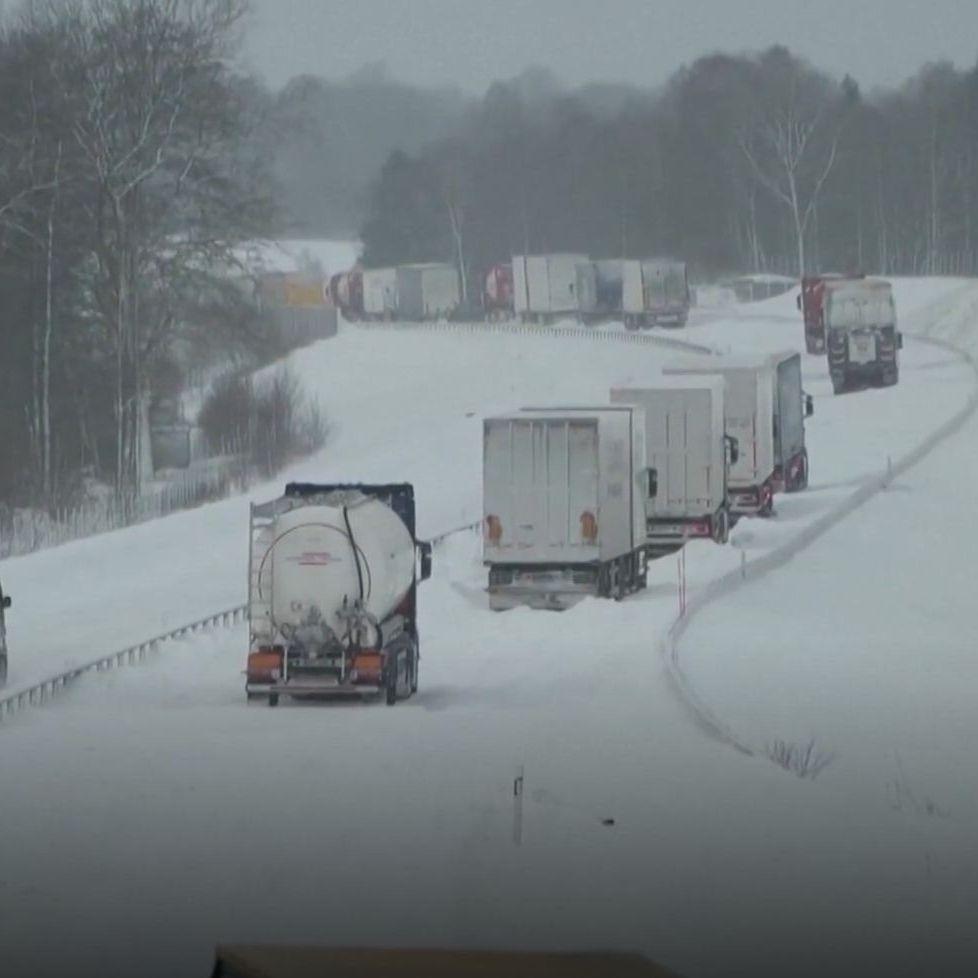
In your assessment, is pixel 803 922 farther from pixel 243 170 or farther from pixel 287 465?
pixel 243 170

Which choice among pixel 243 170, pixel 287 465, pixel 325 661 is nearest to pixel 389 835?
pixel 325 661

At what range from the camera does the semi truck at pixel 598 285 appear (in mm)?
16766

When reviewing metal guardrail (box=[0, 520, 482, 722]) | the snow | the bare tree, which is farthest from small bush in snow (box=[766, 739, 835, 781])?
the snow

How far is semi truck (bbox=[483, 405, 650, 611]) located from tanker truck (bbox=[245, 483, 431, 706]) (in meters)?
4.19

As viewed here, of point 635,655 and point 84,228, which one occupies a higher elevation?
point 84,228

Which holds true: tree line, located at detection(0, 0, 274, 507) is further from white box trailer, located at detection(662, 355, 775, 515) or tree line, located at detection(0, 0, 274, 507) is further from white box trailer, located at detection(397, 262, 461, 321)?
white box trailer, located at detection(662, 355, 775, 515)

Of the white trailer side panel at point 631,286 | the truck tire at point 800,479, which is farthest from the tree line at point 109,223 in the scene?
the truck tire at point 800,479

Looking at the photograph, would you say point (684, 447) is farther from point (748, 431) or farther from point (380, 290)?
point (380, 290)

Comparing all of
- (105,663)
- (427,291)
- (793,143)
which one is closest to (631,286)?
(427,291)

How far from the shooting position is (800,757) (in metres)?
13.3

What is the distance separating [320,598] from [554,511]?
5.18m

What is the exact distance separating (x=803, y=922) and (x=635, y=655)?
15.5ft

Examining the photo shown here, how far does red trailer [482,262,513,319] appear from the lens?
16750 millimetres

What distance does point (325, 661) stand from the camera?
14062mm
